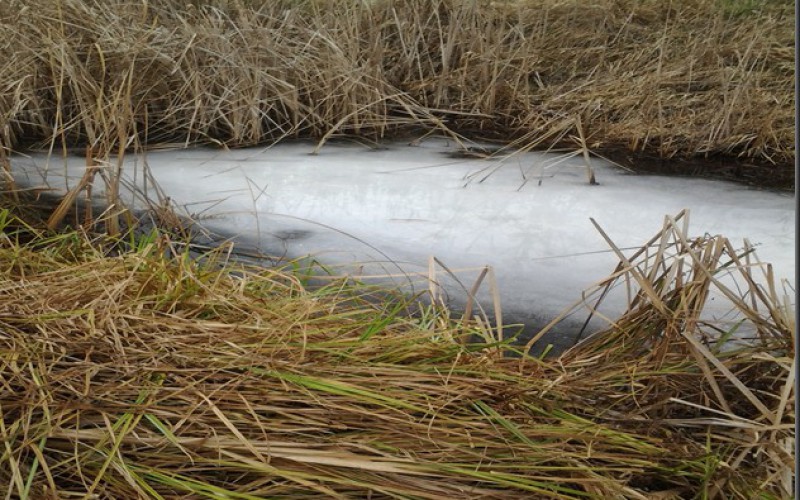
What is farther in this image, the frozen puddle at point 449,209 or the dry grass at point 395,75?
the dry grass at point 395,75

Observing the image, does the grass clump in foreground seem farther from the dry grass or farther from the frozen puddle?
the dry grass

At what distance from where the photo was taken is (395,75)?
1.56 meters

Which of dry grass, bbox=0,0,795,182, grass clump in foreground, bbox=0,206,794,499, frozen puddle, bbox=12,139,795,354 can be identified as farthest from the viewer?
dry grass, bbox=0,0,795,182

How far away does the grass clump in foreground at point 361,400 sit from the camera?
0.79 m

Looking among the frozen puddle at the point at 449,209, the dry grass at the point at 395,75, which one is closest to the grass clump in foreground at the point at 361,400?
the frozen puddle at the point at 449,209

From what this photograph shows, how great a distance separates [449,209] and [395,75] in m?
0.40

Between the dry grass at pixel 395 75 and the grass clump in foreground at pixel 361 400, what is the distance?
414mm

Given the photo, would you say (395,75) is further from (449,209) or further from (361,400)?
(361,400)

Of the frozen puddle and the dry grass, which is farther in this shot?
the dry grass

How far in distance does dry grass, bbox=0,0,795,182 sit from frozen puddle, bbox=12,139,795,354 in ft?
0.22

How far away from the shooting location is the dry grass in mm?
1410

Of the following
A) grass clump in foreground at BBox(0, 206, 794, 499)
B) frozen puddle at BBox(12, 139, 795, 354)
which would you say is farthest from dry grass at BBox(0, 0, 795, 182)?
grass clump in foreground at BBox(0, 206, 794, 499)

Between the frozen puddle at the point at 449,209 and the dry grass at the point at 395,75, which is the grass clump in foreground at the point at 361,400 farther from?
the dry grass at the point at 395,75

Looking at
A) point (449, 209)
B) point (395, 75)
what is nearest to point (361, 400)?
point (449, 209)
